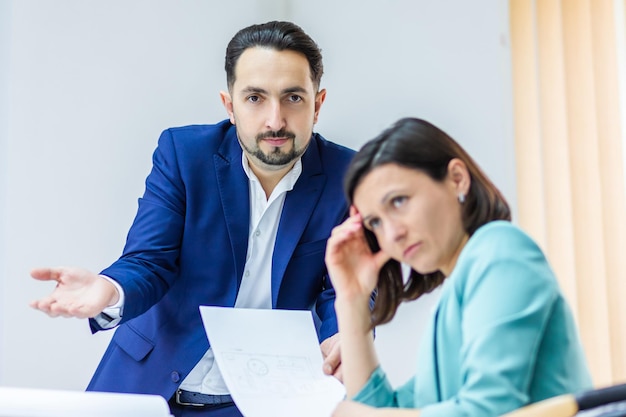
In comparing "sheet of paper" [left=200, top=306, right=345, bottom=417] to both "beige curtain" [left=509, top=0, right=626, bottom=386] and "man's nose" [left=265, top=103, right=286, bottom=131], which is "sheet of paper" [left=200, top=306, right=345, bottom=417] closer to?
"man's nose" [left=265, top=103, right=286, bottom=131]

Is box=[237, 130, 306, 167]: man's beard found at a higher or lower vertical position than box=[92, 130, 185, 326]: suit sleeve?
higher

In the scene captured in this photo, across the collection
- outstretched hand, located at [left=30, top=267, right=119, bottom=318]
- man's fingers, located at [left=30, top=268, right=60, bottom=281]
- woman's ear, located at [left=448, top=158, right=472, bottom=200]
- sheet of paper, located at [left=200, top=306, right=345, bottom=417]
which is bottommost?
sheet of paper, located at [left=200, top=306, right=345, bottom=417]

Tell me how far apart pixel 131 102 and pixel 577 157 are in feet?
4.72

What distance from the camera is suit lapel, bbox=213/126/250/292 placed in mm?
1903

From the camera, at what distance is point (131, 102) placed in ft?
8.89

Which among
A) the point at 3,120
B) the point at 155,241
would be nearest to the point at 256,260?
the point at 155,241

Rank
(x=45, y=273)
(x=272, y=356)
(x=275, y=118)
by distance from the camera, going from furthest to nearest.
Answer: (x=275, y=118) → (x=272, y=356) → (x=45, y=273)

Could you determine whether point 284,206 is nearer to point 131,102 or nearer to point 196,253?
point 196,253

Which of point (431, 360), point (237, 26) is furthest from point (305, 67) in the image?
point (237, 26)

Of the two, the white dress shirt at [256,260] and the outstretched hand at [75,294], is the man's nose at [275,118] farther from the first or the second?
the outstretched hand at [75,294]

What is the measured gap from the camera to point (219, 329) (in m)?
1.62

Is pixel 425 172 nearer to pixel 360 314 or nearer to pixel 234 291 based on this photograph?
pixel 360 314

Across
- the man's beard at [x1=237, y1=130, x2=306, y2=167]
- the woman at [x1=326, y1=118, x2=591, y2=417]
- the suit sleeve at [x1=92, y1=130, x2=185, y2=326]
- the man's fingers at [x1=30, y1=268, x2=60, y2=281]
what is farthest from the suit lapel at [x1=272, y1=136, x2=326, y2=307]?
the woman at [x1=326, y1=118, x2=591, y2=417]

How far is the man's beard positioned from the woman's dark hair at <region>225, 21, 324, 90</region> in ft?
0.57
